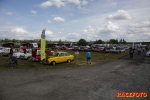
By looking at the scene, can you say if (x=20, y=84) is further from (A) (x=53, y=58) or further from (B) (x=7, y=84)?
(A) (x=53, y=58)

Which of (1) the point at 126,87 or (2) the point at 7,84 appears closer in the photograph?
(1) the point at 126,87

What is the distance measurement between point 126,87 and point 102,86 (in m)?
1.31

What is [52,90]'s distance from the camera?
657 centimetres

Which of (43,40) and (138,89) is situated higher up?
(43,40)

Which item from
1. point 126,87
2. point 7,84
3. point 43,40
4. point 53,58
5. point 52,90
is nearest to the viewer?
point 52,90

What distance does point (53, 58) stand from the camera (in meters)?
14.7

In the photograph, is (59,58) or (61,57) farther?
(61,57)

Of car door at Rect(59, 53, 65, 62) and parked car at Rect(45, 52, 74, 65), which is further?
car door at Rect(59, 53, 65, 62)

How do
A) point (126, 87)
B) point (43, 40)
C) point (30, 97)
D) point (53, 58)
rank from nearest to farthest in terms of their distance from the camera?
point (30, 97)
point (126, 87)
point (43, 40)
point (53, 58)

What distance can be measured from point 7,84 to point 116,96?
6.18m

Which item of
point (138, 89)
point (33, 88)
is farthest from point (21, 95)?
point (138, 89)

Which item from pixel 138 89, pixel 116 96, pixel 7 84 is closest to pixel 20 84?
pixel 7 84

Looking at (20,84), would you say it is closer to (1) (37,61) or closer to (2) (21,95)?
(2) (21,95)

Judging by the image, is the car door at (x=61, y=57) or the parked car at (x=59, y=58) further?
the car door at (x=61, y=57)
